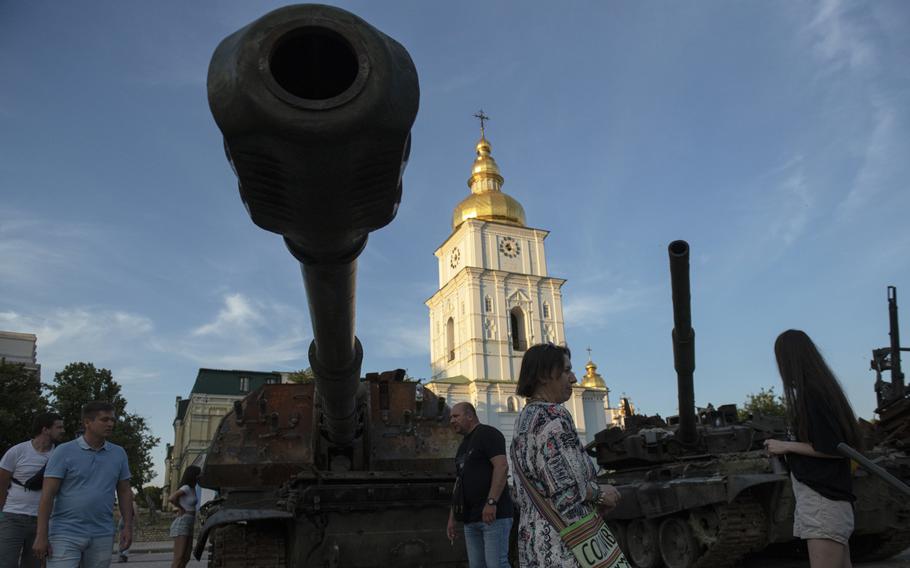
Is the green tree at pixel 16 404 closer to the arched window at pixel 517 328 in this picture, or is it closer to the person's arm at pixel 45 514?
the person's arm at pixel 45 514

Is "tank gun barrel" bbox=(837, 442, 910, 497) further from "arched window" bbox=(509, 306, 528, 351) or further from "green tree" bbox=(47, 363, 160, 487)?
"arched window" bbox=(509, 306, 528, 351)

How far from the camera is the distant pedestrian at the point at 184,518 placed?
24.7 feet

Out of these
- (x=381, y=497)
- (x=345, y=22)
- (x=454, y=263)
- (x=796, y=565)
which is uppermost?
(x=454, y=263)

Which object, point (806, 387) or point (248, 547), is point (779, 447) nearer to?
point (806, 387)

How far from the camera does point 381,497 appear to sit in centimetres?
589

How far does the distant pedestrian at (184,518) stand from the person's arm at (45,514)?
10.3ft

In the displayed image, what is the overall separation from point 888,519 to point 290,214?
918 centimetres

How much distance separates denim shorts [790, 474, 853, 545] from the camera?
3.36 m

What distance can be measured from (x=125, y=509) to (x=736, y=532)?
6460 millimetres

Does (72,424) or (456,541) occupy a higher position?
(72,424)

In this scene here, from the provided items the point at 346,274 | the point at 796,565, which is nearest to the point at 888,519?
the point at 796,565

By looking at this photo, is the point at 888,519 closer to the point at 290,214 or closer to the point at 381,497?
the point at 381,497

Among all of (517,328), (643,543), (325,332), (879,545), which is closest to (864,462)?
(325,332)

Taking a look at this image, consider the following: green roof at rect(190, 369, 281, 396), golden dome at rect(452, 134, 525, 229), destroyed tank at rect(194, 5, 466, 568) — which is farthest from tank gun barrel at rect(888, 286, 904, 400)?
green roof at rect(190, 369, 281, 396)
